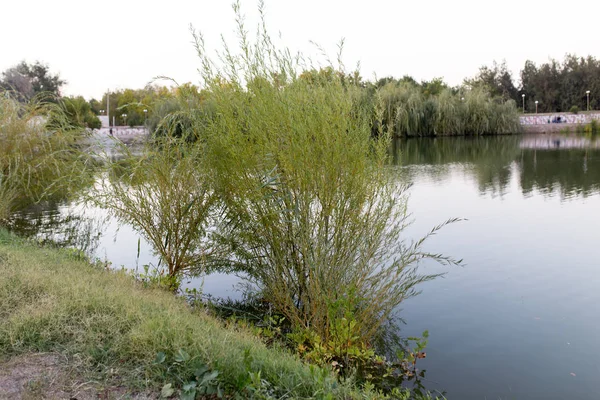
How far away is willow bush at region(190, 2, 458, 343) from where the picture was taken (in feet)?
16.3

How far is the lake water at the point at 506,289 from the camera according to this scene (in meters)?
5.22

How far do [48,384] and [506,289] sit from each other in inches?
245

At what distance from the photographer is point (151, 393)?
3.25 m

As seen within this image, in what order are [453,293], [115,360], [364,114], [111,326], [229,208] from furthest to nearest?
[453,293]
[229,208]
[364,114]
[111,326]
[115,360]

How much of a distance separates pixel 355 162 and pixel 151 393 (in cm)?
276

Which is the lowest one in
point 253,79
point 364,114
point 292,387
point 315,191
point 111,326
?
point 292,387

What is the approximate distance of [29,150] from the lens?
10438 millimetres

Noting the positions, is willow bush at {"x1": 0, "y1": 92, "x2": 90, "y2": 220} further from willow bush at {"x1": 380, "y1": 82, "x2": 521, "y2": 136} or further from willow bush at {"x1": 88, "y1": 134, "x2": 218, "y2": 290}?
willow bush at {"x1": 380, "y1": 82, "x2": 521, "y2": 136}

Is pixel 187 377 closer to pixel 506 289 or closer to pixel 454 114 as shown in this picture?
pixel 506 289

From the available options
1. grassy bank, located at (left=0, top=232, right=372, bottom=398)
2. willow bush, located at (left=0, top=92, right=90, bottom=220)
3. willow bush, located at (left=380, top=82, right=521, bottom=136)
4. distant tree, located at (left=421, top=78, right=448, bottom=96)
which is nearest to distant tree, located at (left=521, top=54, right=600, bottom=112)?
distant tree, located at (left=421, top=78, right=448, bottom=96)

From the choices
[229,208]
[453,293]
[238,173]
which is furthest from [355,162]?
[453,293]

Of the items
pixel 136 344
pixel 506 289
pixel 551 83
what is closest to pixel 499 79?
pixel 551 83

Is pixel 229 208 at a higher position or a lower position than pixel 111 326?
higher

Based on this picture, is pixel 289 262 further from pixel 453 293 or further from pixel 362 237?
pixel 453 293
